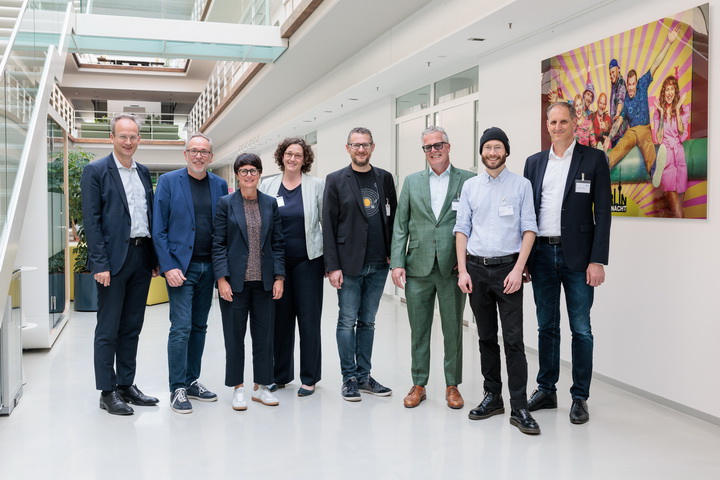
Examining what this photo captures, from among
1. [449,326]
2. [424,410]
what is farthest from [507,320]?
[424,410]

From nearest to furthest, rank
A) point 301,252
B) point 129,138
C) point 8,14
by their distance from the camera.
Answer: point 129,138 < point 301,252 < point 8,14

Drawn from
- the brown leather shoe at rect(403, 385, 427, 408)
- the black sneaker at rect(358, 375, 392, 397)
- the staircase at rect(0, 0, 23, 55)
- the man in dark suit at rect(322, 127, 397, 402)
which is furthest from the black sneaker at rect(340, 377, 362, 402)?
the staircase at rect(0, 0, 23, 55)

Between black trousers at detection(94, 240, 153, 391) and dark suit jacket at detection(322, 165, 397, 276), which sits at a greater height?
dark suit jacket at detection(322, 165, 397, 276)

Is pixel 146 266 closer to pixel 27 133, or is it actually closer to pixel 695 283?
pixel 27 133

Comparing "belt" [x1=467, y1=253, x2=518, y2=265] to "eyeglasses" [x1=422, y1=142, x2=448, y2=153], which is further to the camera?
"eyeglasses" [x1=422, y1=142, x2=448, y2=153]

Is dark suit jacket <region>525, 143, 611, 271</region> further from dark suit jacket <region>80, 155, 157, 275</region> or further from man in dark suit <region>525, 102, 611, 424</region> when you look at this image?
dark suit jacket <region>80, 155, 157, 275</region>

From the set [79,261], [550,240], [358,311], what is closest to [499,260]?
[550,240]

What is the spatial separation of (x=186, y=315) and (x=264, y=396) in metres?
0.72

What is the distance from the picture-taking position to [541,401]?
3887 millimetres

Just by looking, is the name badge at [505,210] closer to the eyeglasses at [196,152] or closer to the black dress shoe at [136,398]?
the eyeglasses at [196,152]

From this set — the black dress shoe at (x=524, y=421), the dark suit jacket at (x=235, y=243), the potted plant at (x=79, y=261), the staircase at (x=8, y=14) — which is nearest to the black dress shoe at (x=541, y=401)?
the black dress shoe at (x=524, y=421)

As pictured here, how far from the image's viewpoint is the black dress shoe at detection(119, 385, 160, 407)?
13.1 ft

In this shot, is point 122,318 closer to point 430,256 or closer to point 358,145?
point 358,145

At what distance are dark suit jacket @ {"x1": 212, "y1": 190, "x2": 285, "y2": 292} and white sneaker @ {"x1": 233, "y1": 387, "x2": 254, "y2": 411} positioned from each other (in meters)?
0.65
